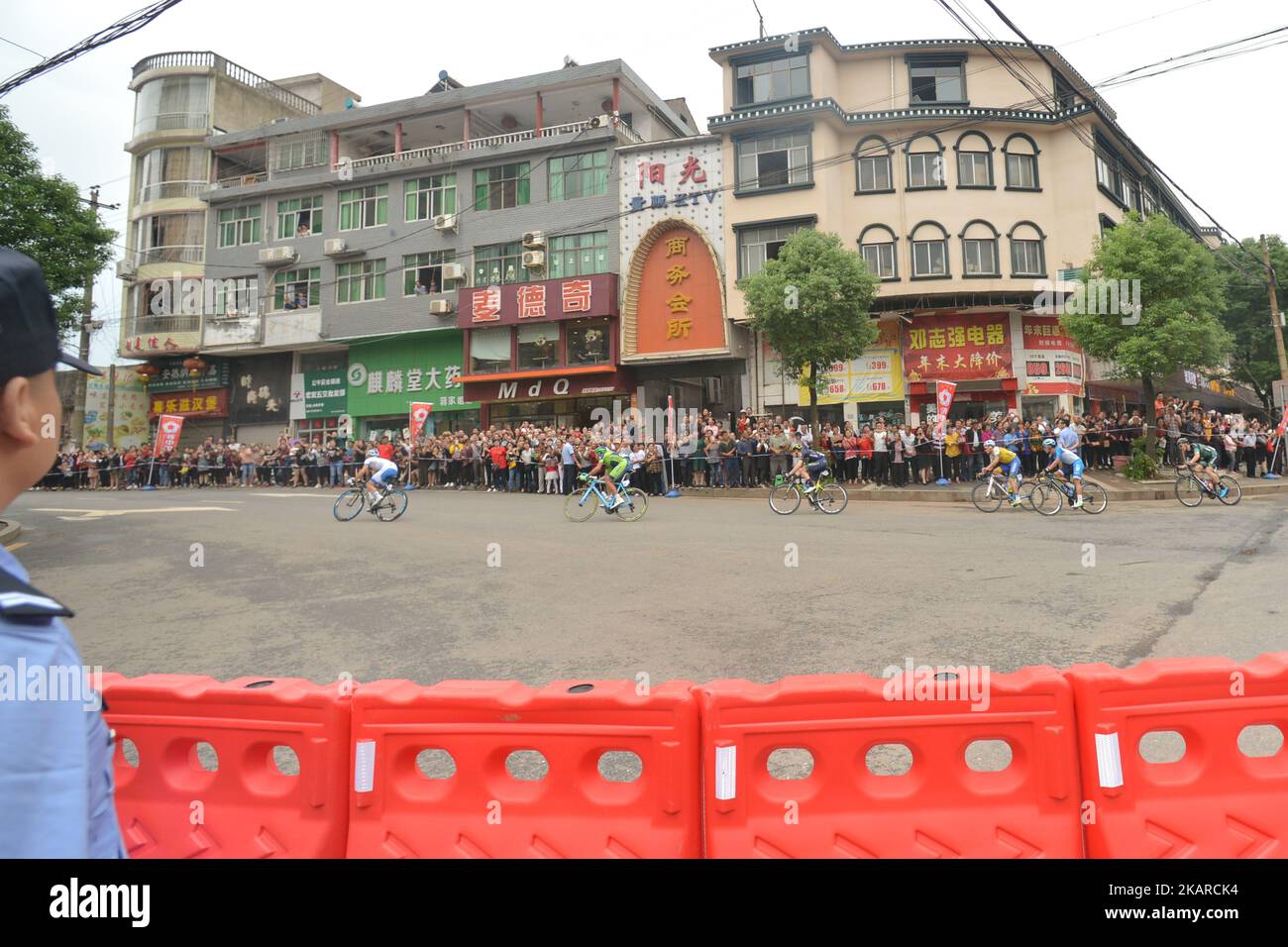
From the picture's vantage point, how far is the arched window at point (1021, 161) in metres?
27.3

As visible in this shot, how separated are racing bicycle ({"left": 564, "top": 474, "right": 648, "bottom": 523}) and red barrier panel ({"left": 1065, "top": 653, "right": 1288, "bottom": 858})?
1246 cm

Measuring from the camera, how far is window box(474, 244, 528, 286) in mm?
31875

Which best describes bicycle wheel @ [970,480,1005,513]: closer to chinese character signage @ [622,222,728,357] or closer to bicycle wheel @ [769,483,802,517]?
bicycle wheel @ [769,483,802,517]

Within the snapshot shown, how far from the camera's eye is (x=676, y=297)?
28922 millimetres

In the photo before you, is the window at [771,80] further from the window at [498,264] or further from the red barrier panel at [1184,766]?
the red barrier panel at [1184,766]

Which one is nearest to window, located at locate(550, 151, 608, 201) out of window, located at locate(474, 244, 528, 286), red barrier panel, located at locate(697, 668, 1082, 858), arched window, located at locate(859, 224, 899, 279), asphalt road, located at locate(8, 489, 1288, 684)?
window, located at locate(474, 244, 528, 286)

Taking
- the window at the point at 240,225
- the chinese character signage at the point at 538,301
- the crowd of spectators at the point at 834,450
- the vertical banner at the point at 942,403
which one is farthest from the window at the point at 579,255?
the window at the point at 240,225

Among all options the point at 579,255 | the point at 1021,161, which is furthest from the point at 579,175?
the point at 1021,161

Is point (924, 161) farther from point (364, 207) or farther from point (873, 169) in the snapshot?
point (364, 207)

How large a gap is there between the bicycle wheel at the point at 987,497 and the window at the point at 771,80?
57.9ft

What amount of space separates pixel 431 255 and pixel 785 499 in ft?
77.0

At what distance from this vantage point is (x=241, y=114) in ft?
129
